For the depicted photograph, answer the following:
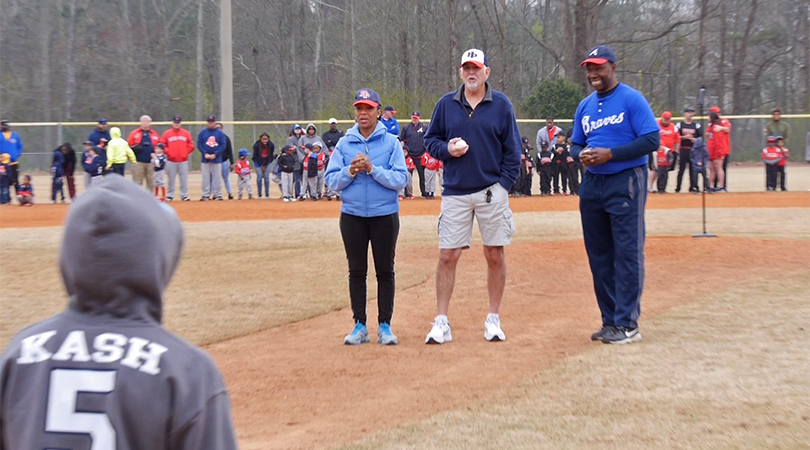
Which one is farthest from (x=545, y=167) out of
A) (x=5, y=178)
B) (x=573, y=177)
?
(x=5, y=178)

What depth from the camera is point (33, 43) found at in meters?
54.0

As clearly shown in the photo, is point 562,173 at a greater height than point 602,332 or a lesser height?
greater

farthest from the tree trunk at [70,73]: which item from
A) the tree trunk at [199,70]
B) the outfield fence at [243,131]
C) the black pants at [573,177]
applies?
the black pants at [573,177]

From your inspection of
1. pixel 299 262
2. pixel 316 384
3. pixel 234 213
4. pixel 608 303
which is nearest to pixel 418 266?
pixel 299 262

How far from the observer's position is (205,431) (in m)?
2.05

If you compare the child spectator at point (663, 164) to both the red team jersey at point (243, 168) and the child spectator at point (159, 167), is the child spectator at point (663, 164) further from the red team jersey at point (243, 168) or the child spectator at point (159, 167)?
the child spectator at point (159, 167)

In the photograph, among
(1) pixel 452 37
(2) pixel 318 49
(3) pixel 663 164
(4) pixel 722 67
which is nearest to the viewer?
(3) pixel 663 164

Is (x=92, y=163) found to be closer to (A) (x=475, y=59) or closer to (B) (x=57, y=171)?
(B) (x=57, y=171)

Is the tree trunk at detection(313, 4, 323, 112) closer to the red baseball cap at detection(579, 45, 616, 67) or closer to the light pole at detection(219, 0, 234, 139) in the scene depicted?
the light pole at detection(219, 0, 234, 139)

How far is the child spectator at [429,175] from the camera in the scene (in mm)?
23828

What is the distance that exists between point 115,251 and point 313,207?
19.7 meters

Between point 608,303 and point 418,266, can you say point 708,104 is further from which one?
point 608,303

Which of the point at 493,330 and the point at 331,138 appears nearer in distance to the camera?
the point at 493,330

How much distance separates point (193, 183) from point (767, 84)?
130ft
